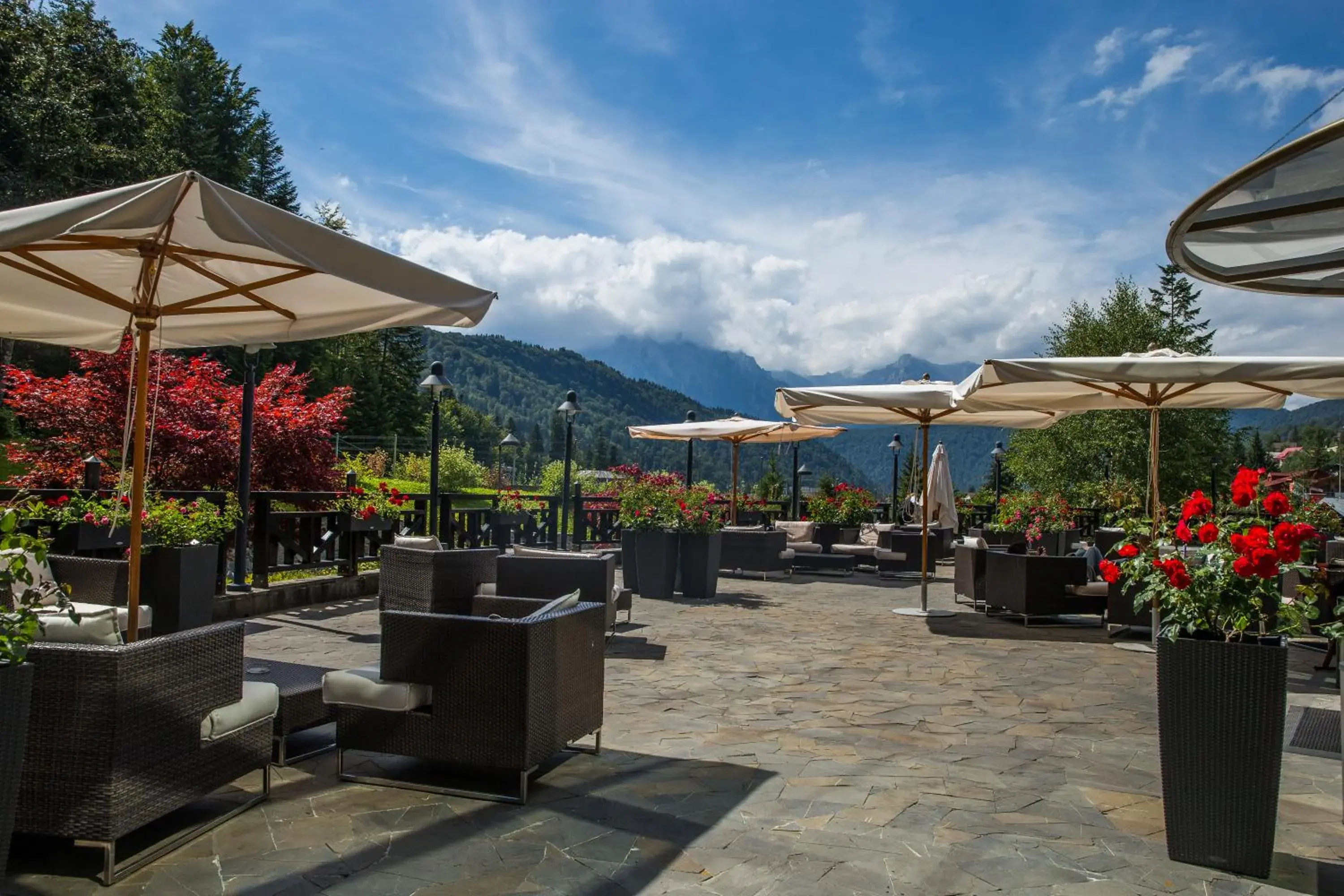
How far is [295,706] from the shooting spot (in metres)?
3.60

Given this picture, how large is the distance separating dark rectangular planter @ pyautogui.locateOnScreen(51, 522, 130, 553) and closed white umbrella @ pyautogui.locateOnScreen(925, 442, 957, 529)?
9031 millimetres

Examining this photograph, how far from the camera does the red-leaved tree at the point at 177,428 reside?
10.1 meters

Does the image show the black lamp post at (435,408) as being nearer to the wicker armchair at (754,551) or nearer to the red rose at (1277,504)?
the wicker armchair at (754,551)

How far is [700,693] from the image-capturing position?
512cm

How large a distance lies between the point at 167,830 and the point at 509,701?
1.14 m

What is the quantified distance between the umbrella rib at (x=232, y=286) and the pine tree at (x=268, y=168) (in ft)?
109

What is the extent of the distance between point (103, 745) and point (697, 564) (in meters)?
7.22

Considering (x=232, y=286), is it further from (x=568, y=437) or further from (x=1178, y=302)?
(x=1178, y=302)

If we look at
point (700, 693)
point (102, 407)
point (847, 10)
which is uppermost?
point (847, 10)

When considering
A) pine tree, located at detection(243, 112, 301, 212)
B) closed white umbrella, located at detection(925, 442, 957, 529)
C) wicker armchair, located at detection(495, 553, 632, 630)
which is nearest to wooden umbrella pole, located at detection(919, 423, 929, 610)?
closed white umbrella, located at detection(925, 442, 957, 529)

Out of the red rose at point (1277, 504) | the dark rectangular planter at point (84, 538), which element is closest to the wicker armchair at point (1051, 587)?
the red rose at point (1277, 504)

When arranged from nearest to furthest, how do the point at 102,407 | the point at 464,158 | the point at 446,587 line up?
the point at 446,587 → the point at 102,407 → the point at 464,158

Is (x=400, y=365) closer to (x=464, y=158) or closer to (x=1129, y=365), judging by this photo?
(x=464, y=158)

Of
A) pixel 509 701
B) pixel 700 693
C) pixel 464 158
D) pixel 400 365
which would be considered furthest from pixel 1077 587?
pixel 400 365
